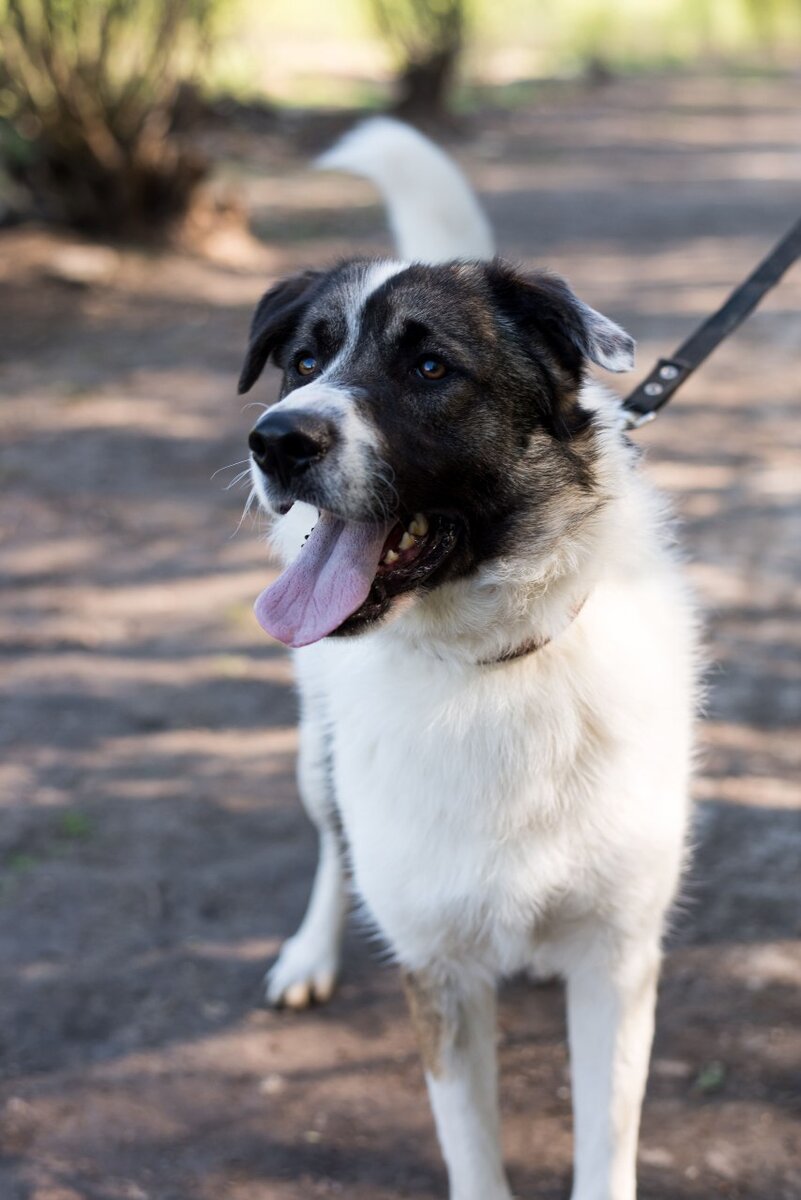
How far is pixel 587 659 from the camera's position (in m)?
2.36

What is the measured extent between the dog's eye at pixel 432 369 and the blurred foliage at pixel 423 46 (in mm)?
12967

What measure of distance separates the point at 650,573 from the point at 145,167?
23.3ft

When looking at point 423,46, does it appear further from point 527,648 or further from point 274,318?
point 527,648

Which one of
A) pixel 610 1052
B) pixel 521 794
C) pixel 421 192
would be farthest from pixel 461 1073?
pixel 421 192

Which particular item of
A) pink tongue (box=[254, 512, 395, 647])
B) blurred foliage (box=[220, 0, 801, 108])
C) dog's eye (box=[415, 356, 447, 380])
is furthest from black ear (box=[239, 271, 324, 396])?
blurred foliage (box=[220, 0, 801, 108])

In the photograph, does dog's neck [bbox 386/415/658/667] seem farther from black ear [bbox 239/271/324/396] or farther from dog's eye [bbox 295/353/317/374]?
black ear [bbox 239/271/324/396]

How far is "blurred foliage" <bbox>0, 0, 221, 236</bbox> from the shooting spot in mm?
8039

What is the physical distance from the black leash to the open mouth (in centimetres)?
64

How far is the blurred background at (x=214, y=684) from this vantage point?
285cm

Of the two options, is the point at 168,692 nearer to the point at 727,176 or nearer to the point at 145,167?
the point at 145,167

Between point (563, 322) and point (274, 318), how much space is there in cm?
63

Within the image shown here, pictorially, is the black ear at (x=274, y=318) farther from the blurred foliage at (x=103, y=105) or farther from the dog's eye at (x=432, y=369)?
the blurred foliage at (x=103, y=105)

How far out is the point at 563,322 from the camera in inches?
89.1

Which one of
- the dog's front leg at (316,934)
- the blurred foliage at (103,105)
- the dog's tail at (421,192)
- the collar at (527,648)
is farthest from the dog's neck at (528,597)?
the blurred foliage at (103,105)
